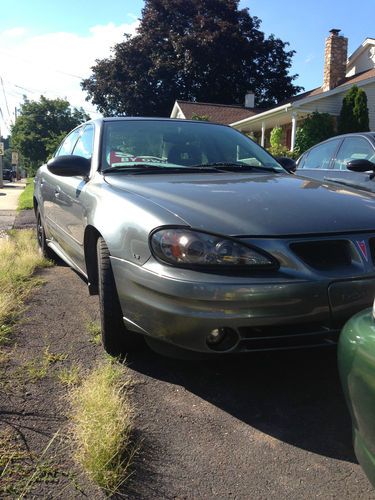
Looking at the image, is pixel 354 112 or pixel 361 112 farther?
pixel 354 112

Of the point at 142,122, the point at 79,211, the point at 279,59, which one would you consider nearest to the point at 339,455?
the point at 79,211

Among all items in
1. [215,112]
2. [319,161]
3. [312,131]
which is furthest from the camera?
[215,112]

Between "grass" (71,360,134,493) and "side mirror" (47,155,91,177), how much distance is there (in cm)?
157

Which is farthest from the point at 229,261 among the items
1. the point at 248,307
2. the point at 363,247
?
the point at 363,247

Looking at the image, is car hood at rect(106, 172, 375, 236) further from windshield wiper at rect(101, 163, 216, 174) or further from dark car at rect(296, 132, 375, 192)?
dark car at rect(296, 132, 375, 192)

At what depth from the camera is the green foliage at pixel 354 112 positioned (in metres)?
18.0

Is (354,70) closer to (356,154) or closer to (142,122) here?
(356,154)

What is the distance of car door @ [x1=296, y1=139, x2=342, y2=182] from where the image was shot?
246 inches

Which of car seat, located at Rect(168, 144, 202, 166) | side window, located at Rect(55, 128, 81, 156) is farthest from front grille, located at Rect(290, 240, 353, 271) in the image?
side window, located at Rect(55, 128, 81, 156)

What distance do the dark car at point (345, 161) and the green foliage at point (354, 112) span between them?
1232 centimetres

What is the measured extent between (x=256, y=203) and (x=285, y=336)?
2.42 ft

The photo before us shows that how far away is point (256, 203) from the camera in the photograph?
2693 millimetres

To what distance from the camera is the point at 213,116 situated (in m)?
26.8

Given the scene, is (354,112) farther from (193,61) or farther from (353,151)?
(193,61)
